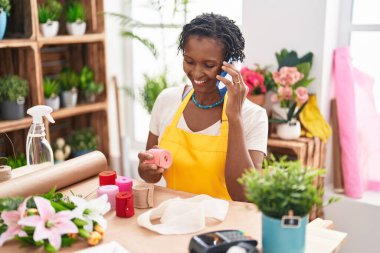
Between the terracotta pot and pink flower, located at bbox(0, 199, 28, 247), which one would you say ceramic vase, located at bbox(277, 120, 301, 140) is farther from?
pink flower, located at bbox(0, 199, 28, 247)

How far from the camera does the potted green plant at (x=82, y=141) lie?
3.42 metres

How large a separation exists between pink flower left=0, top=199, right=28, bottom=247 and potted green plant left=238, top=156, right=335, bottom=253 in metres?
0.56

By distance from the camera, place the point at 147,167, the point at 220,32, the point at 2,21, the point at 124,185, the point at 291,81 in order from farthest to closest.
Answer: the point at 2,21 → the point at 291,81 → the point at 220,32 → the point at 147,167 → the point at 124,185

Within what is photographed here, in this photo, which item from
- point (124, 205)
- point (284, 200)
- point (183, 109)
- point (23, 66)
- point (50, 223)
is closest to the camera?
point (284, 200)

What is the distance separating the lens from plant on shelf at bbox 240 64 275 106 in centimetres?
269

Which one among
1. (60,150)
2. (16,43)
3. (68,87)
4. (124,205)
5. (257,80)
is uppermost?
(16,43)

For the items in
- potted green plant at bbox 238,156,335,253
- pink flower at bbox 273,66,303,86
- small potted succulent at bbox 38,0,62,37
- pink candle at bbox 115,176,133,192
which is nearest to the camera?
potted green plant at bbox 238,156,335,253

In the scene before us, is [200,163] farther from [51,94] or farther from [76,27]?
[76,27]

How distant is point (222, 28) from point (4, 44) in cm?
152

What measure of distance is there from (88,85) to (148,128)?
0.66m

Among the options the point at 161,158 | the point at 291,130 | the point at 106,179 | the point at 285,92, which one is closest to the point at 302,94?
the point at 285,92

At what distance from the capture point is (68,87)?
3273 mm

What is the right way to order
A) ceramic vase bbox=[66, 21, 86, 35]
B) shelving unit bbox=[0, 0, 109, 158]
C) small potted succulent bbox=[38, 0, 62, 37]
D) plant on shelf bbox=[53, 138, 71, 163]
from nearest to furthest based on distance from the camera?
shelving unit bbox=[0, 0, 109, 158], small potted succulent bbox=[38, 0, 62, 37], ceramic vase bbox=[66, 21, 86, 35], plant on shelf bbox=[53, 138, 71, 163]

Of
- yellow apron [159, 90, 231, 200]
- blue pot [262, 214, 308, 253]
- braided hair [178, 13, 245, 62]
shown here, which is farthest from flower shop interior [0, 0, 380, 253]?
braided hair [178, 13, 245, 62]
